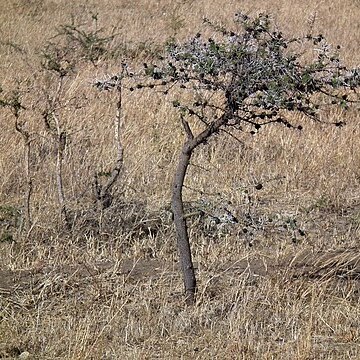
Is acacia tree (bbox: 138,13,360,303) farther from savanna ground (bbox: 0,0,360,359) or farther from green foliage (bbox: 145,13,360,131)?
savanna ground (bbox: 0,0,360,359)

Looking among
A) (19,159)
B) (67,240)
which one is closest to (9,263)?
(67,240)

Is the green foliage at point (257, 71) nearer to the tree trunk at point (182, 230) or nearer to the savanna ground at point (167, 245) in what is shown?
the tree trunk at point (182, 230)

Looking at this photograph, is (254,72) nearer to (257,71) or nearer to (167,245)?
(257,71)

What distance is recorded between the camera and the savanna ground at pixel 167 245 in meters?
4.29

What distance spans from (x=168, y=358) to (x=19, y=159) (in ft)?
13.3

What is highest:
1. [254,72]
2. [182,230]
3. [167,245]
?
[254,72]

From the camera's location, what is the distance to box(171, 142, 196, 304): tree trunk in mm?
4617

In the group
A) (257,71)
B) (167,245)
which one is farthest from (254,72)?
(167,245)

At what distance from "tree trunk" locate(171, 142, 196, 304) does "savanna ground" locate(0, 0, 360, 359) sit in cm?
8

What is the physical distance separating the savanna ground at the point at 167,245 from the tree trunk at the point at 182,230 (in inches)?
3.2

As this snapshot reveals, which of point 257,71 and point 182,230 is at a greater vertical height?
point 257,71

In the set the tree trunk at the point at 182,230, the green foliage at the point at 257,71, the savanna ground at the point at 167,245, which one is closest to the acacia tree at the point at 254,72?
the green foliage at the point at 257,71

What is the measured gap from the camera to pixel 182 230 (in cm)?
468

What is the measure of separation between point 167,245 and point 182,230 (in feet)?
4.02
